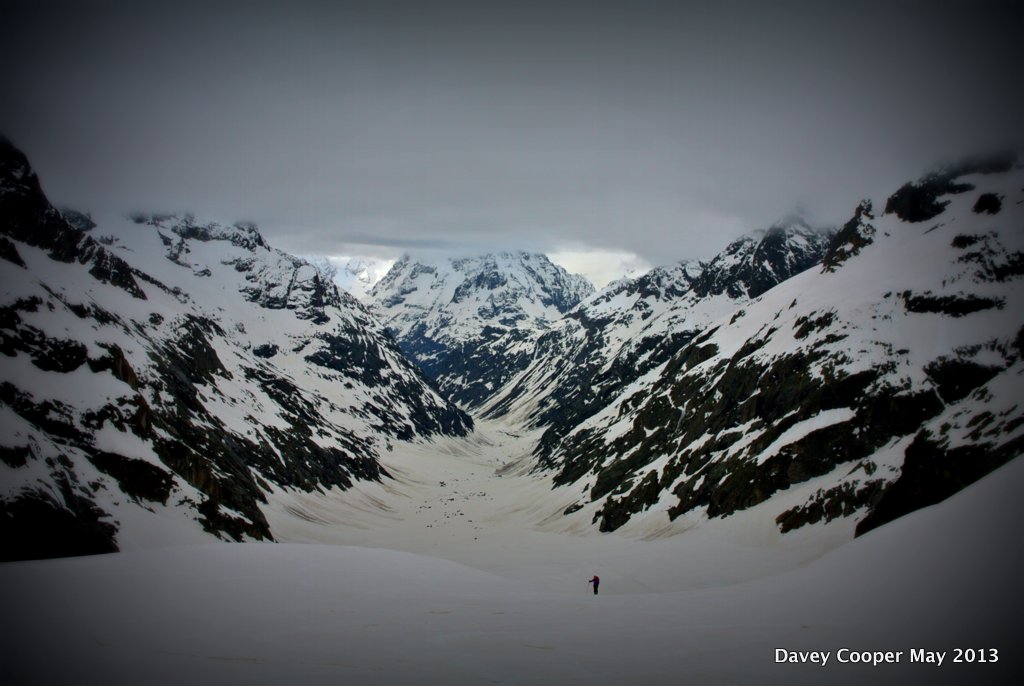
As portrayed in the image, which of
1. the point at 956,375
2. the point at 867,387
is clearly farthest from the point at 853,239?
the point at 956,375

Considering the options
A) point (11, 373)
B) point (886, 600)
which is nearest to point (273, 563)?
point (886, 600)

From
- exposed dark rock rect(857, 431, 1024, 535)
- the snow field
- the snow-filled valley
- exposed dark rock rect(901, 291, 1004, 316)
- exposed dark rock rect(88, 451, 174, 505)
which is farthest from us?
exposed dark rock rect(901, 291, 1004, 316)

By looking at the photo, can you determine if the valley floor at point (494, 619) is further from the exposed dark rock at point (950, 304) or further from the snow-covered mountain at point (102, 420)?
the exposed dark rock at point (950, 304)

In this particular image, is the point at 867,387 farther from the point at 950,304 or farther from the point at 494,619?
the point at 494,619

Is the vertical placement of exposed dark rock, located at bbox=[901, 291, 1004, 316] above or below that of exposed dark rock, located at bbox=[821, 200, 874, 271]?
below

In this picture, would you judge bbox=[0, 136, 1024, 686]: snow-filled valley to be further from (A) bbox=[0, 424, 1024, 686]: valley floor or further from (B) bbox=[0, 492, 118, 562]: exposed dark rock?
(B) bbox=[0, 492, 118, 562]: exposed dark rock

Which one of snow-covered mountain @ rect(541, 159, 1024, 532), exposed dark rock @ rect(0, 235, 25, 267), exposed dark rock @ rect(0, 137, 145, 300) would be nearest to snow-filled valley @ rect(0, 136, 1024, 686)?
snow-covered mountain @ rect(541, 159, 1024, 532)
